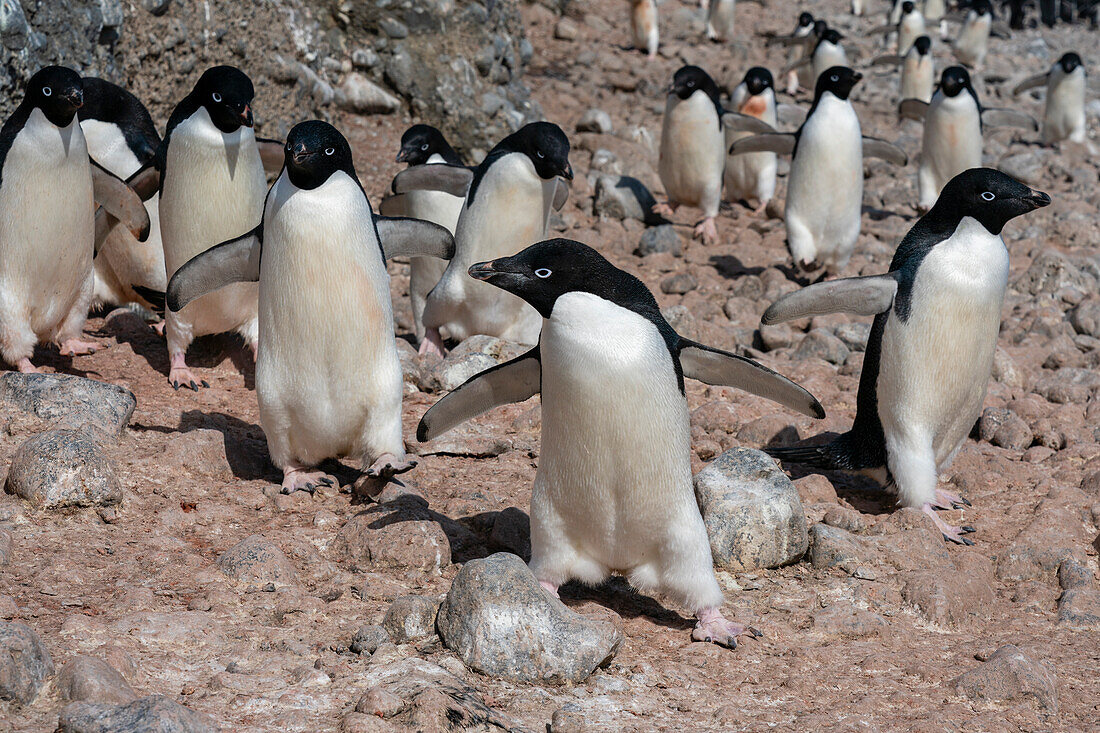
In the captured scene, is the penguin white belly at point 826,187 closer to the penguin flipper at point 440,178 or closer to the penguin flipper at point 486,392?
the penguin flipper at point 440,178

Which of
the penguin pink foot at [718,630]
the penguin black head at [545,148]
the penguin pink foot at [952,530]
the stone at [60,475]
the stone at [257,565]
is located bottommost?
the penguin pink foot at [952,530]

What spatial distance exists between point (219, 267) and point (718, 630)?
2.61 meters

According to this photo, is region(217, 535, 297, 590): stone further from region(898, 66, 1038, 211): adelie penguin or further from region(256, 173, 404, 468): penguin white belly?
region(898, 66, 1038, 211): adelie penguin

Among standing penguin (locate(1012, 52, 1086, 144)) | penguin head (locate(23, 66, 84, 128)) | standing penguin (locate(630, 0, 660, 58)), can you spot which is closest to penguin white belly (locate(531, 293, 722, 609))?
penguin head (locate(23, 66, 84, 128))

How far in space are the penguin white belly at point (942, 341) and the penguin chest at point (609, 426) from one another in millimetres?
1597

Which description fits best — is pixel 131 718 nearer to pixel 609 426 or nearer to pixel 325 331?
pixel 609 426

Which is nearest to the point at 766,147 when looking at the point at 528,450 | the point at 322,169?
the point at 528,450

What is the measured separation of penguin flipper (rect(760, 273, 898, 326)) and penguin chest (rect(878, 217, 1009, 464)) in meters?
0.10

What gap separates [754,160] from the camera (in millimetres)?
10688

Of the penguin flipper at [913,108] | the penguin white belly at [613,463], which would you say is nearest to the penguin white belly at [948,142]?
the penguin flipper at [913,108]

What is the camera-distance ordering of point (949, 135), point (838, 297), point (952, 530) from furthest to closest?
point (949, 135)
point (838, 297)
point (952, 530)

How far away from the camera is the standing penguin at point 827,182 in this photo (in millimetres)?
8391

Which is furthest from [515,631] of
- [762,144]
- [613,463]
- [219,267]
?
[762,144]

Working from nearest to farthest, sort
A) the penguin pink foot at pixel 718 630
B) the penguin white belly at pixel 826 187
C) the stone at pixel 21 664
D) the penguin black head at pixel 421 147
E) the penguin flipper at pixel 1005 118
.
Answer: the stone at pixel 21 664 → the penguin pink foot at pixel 718 630 → the penguin black head at pixel 421 147 → the penguin white belly at pixel 826 187 → the penguin flipper at pixel 1005 118
